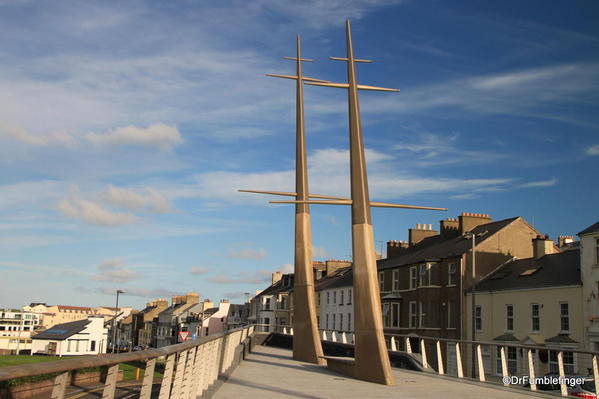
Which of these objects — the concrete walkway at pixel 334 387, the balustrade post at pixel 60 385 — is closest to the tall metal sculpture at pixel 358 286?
the concrete walkway at pixel 334 387

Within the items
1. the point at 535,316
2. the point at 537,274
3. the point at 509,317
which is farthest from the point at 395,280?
the point at 535,316

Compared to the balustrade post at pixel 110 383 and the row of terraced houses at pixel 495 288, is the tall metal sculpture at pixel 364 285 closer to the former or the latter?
the balustrade post at pixel 110 383

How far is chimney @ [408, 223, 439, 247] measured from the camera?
60.5 meters

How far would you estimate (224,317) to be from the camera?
116 m

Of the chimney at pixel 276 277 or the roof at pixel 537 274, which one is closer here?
the roof at pixel 537 274

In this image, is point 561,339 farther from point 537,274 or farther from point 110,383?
point 110,383

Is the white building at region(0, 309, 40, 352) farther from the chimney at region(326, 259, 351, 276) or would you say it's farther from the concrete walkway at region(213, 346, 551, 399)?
the concrete walkway at region(213, 346, 551, 399)

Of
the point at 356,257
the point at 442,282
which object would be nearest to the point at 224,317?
the point at 442,282

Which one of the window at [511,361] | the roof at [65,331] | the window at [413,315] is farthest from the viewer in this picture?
the roof at [65,331]

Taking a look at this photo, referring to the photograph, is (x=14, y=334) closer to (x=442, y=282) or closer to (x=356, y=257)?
(x=442, y=282)

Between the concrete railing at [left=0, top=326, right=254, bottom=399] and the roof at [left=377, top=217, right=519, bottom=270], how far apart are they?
1478 inches

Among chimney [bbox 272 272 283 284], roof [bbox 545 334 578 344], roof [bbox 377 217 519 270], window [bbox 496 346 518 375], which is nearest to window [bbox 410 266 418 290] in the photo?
roof [bbox 377 217 519 270]

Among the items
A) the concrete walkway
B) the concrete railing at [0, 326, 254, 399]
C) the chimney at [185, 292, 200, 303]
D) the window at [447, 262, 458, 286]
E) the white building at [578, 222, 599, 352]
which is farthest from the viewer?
the chimney at [185, 292, 200, 303]

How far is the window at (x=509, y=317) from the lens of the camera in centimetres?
4103
